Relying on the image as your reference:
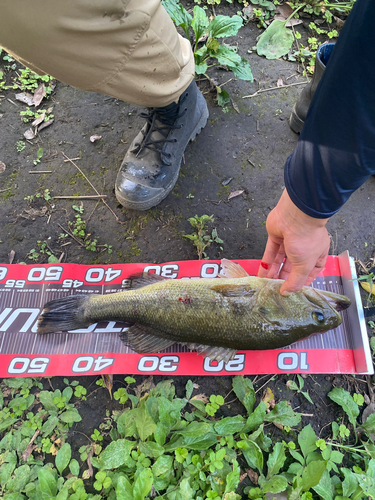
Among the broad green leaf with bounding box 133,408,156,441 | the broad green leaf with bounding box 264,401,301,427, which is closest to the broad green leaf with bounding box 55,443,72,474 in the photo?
the broad green leaf with bounding box 133,408,156,441

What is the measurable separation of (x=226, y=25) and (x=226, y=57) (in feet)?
1.15

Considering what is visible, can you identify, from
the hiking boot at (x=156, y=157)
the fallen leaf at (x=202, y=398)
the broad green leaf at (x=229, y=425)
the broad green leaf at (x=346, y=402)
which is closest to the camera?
the broad green leaf at (x=229, y=425)

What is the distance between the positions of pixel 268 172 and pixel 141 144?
1.56 metres

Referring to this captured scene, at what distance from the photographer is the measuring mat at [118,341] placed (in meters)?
2.91

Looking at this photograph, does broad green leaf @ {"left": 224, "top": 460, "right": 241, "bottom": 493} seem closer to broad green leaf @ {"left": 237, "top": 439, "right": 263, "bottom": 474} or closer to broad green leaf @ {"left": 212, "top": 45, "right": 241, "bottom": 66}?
broad green leaf @ {"left": 237, "top": 439, "right": 263, "bottom": 474}

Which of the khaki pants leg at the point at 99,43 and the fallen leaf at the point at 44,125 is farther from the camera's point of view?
the fallen leaf at the point at 44,125

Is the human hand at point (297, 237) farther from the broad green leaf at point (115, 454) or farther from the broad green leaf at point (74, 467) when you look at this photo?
the broad green leaf at point (74, 467)

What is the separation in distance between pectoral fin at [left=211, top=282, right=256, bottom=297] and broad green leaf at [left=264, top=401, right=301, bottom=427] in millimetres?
1090

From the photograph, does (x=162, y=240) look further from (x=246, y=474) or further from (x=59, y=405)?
(x=246, y=474)

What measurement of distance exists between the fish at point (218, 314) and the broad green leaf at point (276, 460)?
0.87m

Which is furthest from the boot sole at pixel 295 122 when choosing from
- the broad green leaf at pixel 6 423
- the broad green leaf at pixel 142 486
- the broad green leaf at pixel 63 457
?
the broad green leaf at pixel 6 423

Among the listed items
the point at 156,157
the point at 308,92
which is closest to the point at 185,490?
the point at 156,157

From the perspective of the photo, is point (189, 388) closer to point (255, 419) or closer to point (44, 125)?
point (255, 419)

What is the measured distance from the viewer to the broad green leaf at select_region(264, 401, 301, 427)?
2721 mm
